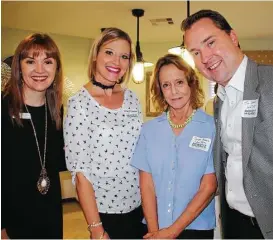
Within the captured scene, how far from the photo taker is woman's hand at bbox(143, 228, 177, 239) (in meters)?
1.78

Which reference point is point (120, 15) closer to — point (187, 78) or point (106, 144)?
point (187, 78)

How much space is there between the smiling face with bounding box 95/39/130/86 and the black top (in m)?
0.42

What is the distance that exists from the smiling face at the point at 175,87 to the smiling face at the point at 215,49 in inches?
5.6

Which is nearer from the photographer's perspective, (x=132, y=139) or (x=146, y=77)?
(x=132, y=139)

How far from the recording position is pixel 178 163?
1.82 meters

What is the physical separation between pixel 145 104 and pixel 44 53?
5.68 meters

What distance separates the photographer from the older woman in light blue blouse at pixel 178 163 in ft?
5.91

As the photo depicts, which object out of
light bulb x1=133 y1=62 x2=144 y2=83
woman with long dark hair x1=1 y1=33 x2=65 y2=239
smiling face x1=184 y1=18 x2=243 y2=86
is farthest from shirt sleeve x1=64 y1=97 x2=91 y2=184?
light bulb x1=133 y1=62 x2=144 y2=83

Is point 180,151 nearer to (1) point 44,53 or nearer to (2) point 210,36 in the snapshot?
(2) point 210,36

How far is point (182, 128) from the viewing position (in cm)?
190

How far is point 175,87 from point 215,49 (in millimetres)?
304

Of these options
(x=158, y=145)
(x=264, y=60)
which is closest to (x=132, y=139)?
(x=158, y=145)

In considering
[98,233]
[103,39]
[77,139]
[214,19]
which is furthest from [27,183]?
[214,19]

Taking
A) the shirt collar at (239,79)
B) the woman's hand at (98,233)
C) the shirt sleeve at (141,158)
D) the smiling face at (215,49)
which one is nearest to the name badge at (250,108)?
the shirt collar at (239,79)
